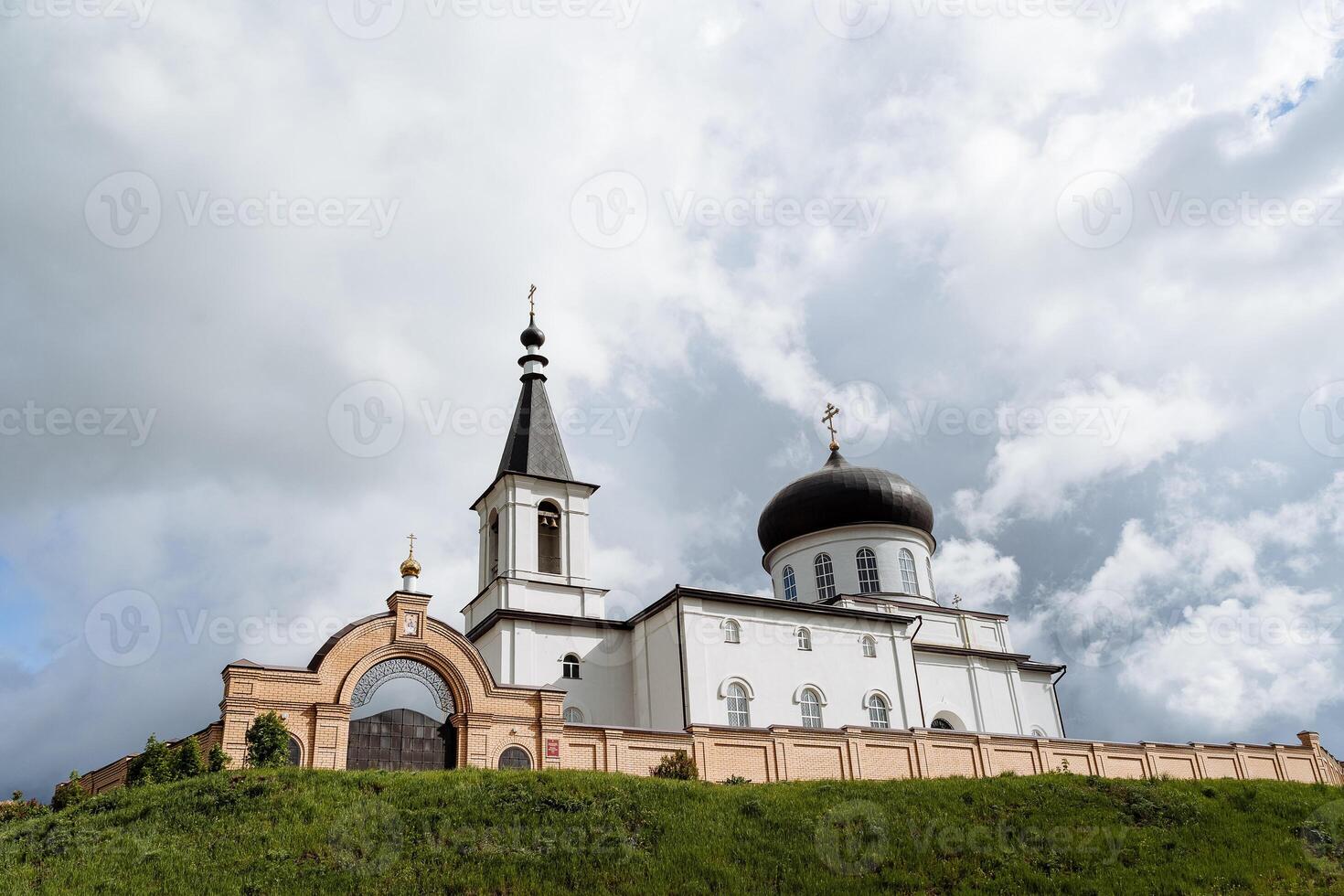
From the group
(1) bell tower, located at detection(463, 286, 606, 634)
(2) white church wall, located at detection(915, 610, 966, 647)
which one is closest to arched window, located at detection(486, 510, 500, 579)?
(1) bell tower, located at detection(463, 286, 606, 634)

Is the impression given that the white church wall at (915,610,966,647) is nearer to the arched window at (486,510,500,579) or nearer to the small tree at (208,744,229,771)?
the arched window at (486,510,500,579)

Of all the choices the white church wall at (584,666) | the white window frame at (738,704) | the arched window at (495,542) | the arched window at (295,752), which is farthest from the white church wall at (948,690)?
the arched window at (295,752)

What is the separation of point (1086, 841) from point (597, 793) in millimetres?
7535

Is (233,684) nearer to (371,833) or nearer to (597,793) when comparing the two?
(371,833)

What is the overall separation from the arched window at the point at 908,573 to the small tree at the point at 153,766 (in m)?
21.4

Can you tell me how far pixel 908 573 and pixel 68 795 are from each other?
23.1 meters

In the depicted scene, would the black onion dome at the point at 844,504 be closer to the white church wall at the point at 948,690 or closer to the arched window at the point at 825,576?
the arched window at the point at 825,576

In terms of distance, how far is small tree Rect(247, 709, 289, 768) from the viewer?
58.6 ft

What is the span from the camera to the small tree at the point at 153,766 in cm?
1764

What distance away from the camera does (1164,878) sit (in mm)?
14852

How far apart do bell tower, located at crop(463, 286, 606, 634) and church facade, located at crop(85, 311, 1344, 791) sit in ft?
0.18

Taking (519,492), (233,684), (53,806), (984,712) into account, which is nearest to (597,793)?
(233,684)

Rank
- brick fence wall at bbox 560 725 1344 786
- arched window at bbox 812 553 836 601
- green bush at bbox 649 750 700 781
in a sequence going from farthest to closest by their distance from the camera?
arched window at bbox 812 553 836 601, brick fence wall at bbox 560 725 1344 786, green bush at bbox 649 750 700 781

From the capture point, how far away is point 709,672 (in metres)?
25.5
